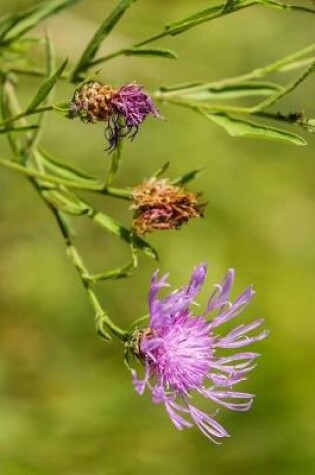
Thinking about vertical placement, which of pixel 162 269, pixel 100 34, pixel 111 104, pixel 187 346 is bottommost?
pixel 187 346

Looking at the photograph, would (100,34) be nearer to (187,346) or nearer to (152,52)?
(152,52)

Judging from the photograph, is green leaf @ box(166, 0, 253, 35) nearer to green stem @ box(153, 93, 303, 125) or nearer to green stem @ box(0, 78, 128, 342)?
Result: green stem @ box(153, 93, 303, 125)

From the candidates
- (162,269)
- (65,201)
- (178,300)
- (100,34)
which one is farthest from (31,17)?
(162,269)

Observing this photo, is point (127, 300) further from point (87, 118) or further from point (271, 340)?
point (87, 118)

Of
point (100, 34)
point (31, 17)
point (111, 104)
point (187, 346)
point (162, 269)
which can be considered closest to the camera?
point (111, 104)

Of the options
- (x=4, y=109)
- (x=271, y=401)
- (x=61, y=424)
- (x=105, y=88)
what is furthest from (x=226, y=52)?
(x=105, y=88)

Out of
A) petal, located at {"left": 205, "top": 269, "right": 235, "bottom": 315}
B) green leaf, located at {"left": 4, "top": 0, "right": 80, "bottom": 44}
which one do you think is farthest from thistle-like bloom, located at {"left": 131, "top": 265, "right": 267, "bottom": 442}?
green leaf, located at {"left": 4, "top": 0, "right": 80, "bottom": 44}
